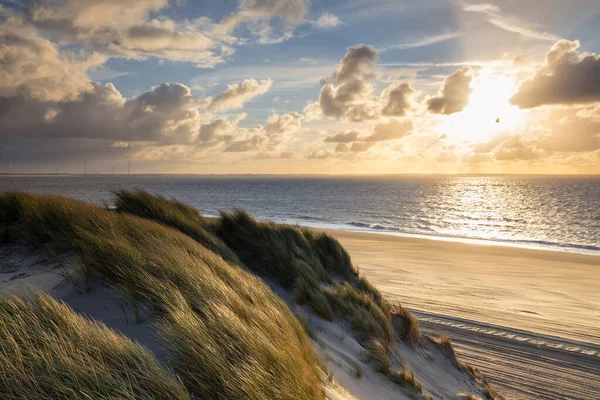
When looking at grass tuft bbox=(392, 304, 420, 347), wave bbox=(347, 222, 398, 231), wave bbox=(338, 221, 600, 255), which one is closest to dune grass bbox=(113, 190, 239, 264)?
grass tuft bbox=(392, 304, 420, 347)

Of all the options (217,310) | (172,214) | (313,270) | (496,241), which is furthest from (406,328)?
(496,241)

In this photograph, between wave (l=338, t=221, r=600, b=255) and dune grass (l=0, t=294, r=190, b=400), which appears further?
wave (l=338, t=221, r=600, b=255)

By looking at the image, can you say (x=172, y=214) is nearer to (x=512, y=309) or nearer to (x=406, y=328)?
(x=406, y=328)

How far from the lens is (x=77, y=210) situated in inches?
265

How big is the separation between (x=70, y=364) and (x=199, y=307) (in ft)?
4.51

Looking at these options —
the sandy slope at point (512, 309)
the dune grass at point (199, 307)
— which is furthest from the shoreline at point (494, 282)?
the dune grass at point (199, 307)

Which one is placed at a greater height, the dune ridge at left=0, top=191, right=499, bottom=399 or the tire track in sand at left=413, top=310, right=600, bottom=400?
the dune ridge at left=0, top=191, right=499, bottom=399

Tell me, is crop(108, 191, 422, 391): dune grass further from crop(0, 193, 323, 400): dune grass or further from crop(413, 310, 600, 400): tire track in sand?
crop(413, 310, 600, 400): tire track in sand

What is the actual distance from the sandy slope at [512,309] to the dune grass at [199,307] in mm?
5142

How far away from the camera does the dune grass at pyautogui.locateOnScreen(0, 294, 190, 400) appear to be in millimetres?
2158

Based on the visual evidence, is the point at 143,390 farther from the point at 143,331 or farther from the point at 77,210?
the point at 77,210

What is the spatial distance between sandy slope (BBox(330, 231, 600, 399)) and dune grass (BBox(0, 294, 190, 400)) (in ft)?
21.2

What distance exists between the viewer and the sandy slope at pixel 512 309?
6.95 meters

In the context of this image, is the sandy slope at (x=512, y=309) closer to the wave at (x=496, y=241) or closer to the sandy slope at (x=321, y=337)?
the sandy slope at (x=321, y=337)
